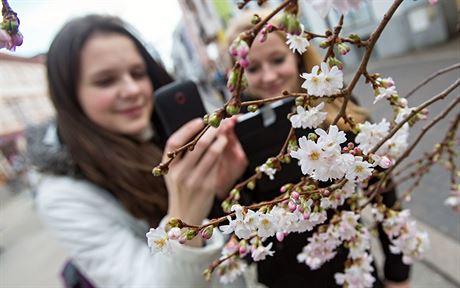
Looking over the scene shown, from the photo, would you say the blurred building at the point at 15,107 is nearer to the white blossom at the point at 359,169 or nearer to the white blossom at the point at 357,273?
the white blossom at the point at 357,273

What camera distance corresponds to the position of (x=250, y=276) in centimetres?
73

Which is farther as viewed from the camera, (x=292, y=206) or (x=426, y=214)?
(x=426, y=214)

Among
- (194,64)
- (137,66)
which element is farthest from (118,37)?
(194,64)

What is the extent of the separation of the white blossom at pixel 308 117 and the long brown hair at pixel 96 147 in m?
0.75

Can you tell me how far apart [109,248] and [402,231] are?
72 cm

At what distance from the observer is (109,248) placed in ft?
2.86

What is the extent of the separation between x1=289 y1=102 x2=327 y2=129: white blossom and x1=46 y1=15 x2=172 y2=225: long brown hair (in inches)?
29.6

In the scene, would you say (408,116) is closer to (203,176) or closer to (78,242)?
(203,176)

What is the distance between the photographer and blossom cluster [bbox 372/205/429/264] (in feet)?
1.72

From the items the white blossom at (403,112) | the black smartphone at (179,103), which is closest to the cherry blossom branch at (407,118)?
the white blossom at (403,112)

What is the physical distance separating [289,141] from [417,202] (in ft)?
5.35

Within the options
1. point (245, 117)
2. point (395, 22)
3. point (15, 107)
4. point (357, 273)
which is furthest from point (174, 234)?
point (15, 107)

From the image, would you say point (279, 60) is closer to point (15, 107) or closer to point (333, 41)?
point (333, 41)

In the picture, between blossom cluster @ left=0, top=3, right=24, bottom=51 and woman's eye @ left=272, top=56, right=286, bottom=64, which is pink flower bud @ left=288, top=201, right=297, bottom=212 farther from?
woman's eye @ left=272, top=56, right=286, bottom=64
